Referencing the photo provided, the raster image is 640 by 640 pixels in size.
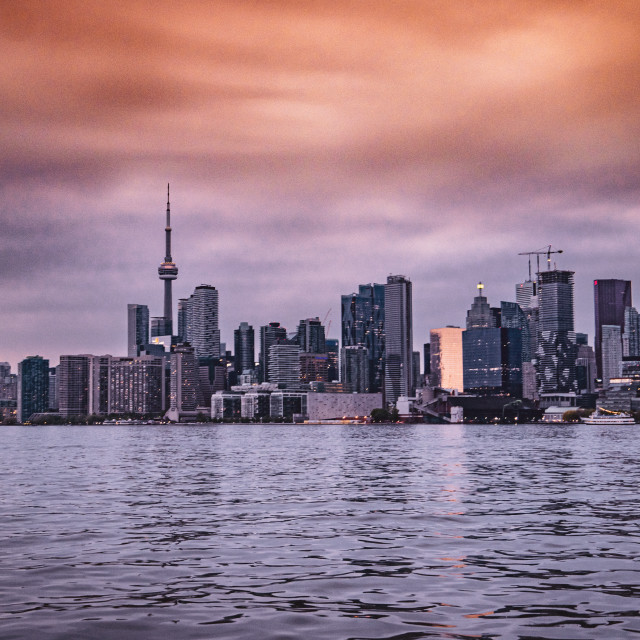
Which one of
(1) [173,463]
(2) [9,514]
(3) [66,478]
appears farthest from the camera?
(1) [173,463]

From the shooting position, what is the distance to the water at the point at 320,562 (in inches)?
915

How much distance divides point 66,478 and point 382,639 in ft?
198

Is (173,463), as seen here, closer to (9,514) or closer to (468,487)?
(468,487)

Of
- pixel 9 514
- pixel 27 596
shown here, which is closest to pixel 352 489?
pixel 9 514

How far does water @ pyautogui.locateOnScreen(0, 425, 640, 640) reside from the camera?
2325cm

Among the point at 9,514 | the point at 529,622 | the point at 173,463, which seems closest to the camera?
the point at 529,622

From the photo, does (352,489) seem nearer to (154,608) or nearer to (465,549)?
(465,549)

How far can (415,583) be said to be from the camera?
28.4m

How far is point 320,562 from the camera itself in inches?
1275

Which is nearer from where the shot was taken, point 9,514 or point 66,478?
point 9,514

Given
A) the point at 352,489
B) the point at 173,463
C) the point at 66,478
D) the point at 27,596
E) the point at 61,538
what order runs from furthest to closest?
the point at 173,463 < the point at 66,478 < the point at 352,489 < the point at 61,538 < the point at 27,596

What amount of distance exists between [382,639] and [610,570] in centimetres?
1227

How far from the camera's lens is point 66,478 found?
7706cm

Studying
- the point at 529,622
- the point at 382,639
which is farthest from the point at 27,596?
the point at 529,622
